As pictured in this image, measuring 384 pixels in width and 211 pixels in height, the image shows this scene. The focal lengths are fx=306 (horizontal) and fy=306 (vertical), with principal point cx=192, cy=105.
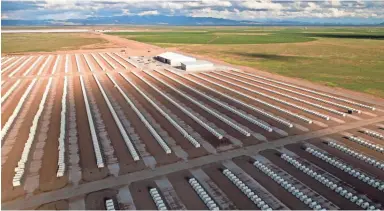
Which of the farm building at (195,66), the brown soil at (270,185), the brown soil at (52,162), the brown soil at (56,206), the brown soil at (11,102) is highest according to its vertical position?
the farm building at (195,66)

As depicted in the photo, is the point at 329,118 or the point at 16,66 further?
the point at 16,66

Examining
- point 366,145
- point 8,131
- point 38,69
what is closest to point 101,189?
point 8,131

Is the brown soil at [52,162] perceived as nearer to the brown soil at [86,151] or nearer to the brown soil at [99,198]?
the brown soil at [86,151]

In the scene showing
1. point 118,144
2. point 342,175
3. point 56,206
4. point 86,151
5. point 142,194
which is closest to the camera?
point 56,206

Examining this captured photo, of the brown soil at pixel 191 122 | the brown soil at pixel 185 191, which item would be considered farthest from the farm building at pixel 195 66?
the brown soil at pixel 185 191

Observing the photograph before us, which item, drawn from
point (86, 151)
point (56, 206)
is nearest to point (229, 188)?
point (56, 206)

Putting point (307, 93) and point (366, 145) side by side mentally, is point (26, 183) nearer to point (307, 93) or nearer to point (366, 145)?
point (366, 145)

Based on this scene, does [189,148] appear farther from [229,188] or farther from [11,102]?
[11,102]

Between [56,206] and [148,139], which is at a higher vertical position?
[148,139]
